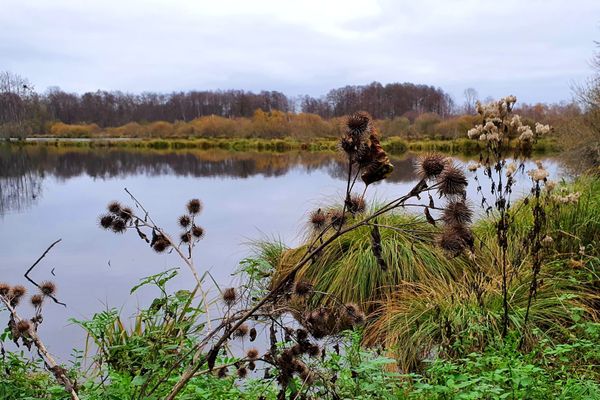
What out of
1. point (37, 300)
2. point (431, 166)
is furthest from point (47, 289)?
point (431, 166)

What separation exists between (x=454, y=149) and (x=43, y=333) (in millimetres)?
30208

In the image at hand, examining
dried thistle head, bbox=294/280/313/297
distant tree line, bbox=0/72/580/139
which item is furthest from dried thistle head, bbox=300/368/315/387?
distant tree line, bbox=0/72/580/139

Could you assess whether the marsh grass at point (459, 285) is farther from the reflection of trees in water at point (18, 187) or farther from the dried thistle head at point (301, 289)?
the reflection of trees in water at point (18, 187)

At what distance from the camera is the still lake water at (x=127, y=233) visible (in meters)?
6.26

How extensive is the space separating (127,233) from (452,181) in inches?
362

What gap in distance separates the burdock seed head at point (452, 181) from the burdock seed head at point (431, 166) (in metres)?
0.02

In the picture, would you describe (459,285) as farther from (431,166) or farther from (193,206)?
(431,166)

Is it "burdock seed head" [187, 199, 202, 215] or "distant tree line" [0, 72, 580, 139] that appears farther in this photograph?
"distant tree line" [0, 72, 580, 139]

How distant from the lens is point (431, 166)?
139 cm

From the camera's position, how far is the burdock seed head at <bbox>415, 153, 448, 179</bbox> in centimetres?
138

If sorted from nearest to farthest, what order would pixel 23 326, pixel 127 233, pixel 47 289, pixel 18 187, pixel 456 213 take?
1. pixel 456 213
2. pixel 23 326
3. pixel 47 289
4. pixel 127 233
5. pixel 18 187

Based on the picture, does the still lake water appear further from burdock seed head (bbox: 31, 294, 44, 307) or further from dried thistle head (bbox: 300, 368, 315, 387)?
dried thistle head (bbox: 300, 368, 315, 387)

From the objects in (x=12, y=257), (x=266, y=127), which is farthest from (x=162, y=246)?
(x=266, y=127)

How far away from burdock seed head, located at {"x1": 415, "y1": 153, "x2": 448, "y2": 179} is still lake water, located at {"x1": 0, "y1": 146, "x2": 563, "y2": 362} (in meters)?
0.24
